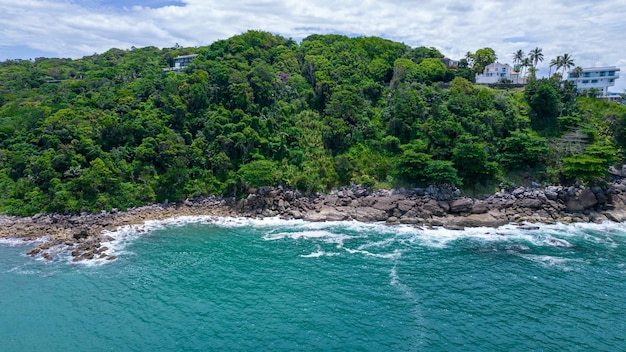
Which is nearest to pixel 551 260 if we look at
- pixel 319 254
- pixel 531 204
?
pixel 531 204

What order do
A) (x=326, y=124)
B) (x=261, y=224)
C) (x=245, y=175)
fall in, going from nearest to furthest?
(x=261, y=224) < (x=245, y=175) < (x=326, y=124)

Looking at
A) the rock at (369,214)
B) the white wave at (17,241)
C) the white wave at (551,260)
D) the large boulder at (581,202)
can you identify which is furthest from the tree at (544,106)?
the white wave at (17,241)

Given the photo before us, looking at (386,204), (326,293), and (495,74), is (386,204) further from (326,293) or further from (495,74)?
(495,74)

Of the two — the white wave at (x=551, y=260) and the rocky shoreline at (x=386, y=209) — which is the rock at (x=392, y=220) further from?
the white wave at (x=551, y=260)

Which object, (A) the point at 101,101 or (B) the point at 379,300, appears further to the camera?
(A) the point at 101,101

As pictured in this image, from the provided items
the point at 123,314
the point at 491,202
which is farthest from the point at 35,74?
the point at 491,202

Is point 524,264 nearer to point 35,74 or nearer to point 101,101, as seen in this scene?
point 101,101
